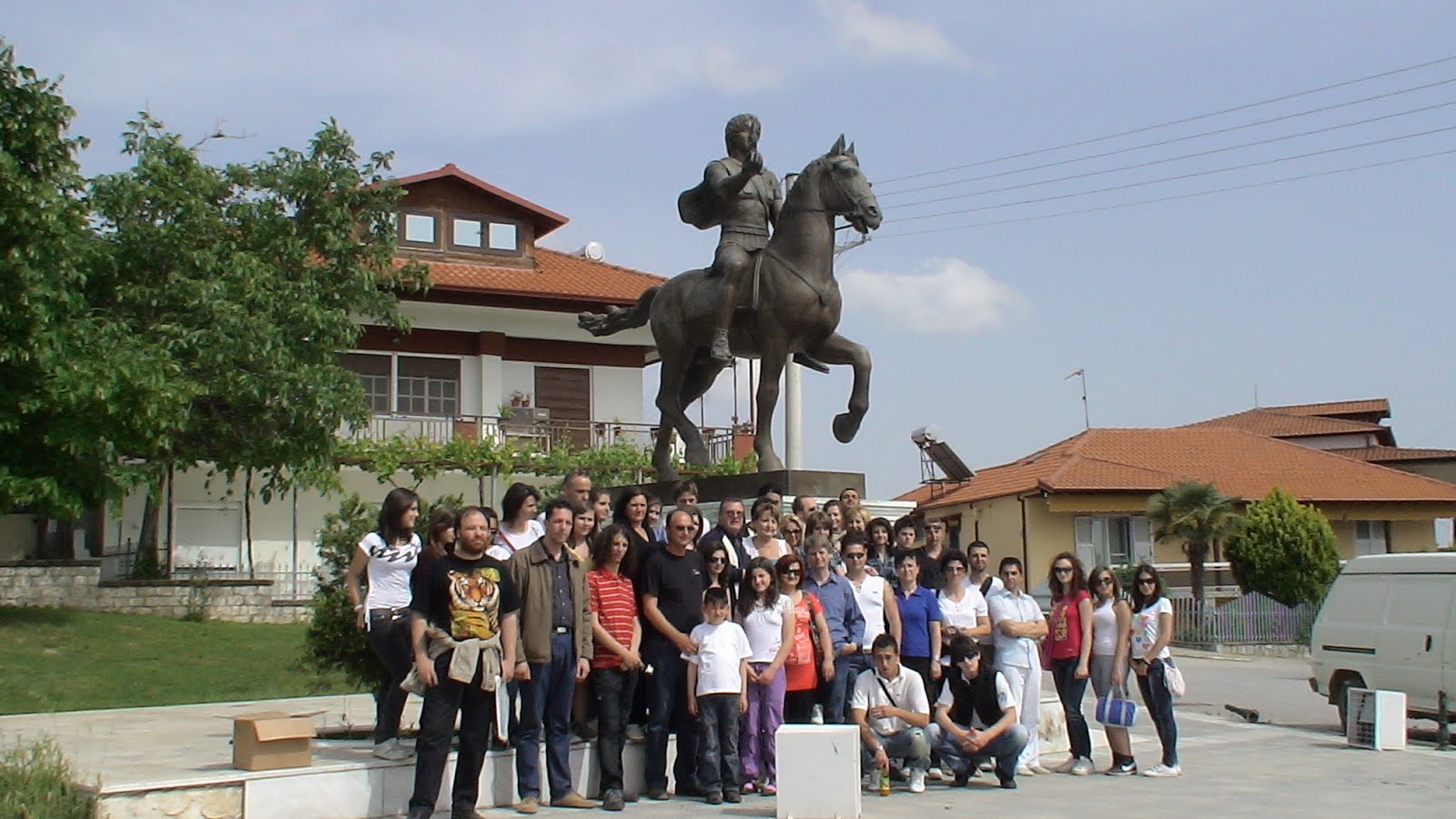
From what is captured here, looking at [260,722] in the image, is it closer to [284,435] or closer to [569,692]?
[569,692]

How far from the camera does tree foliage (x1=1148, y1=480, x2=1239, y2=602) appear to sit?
3171 cm

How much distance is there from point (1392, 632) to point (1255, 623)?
53.8 ft

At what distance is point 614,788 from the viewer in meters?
8.48

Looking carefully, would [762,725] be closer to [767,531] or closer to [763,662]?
[763,662]

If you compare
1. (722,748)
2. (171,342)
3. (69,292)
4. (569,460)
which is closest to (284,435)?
(171,342)

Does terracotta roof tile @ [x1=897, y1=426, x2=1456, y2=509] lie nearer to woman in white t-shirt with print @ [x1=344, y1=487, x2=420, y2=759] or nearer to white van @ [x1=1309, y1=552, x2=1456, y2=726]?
white van @ [x1=1309, y1=552, x2=1456, y2=726]

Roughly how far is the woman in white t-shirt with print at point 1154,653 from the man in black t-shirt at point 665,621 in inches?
131

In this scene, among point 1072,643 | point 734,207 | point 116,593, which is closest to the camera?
point 1072,643

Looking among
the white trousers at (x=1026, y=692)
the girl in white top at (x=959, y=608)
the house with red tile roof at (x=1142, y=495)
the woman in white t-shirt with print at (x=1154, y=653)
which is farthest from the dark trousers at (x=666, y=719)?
the house with red tile roof at (x=1142, y=495)

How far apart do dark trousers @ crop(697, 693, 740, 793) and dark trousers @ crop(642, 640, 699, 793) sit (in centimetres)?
20

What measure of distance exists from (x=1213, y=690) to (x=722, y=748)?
14037mm

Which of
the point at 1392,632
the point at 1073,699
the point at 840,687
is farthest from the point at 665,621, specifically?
the point at 1392,632

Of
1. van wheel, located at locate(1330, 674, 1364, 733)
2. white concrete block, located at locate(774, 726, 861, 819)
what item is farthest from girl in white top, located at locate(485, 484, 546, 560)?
van wheel, located at locate(1330, 674, 1364, 733)

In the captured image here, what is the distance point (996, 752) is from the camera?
381 inches
